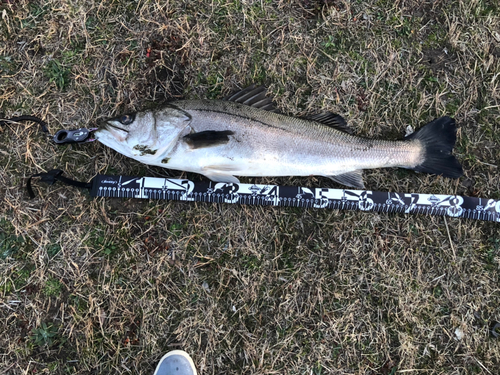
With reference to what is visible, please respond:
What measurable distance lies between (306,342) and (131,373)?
177cm

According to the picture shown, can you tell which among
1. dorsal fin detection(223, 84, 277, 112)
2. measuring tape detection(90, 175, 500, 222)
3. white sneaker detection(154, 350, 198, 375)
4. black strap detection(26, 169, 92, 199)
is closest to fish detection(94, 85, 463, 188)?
dorsal fin detection(223, 84, 277, 112)

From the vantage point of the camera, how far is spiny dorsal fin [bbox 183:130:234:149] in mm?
2939

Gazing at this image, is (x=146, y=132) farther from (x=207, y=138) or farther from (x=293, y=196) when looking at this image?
(x=293, y=196)

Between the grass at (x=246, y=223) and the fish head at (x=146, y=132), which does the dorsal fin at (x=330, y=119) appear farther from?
the fish head at (x=146, y=132)

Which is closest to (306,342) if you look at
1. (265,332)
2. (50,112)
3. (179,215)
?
(265,332)

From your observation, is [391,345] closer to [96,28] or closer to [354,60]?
[354,60]

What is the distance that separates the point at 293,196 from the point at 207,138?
109 centimetres

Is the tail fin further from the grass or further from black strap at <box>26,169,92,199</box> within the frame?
black strap at <box>26,169,92,199</box>

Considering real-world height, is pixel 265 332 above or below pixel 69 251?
below

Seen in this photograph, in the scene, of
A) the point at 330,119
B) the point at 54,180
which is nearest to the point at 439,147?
the point at 330,119

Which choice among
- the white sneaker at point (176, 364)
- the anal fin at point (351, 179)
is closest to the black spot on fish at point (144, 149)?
the anal fin at point (351, 179)

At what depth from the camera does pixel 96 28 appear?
137 inches

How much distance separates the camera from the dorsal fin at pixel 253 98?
10.6ft

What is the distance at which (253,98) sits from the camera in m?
3.25
